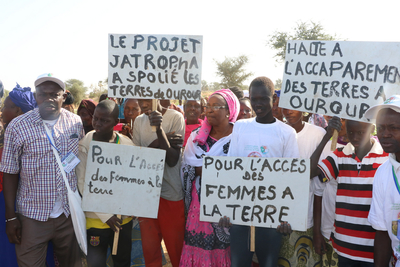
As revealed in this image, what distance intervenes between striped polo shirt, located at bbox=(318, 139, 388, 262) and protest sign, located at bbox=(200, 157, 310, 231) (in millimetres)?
386

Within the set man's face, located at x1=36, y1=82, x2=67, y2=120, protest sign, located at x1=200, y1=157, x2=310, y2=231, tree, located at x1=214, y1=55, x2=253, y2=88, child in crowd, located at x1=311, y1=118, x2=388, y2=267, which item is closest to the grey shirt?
protest sign, located at x1=200, y1=157, x2=310, y2=231

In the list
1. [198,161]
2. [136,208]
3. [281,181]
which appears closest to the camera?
[281,181]

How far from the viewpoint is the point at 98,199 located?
334cm

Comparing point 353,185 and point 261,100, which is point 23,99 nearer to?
point 261,100

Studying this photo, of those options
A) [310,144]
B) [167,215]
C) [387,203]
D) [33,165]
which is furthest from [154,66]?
[387,203]

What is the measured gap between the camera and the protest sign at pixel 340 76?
304cm

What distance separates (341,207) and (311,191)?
40cm

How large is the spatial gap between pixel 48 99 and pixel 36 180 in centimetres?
84

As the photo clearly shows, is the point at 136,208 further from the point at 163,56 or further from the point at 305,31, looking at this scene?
the point at 305,31

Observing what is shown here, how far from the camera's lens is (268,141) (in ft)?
Answer: 10.0

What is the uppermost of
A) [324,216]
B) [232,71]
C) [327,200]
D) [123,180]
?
[232,71]

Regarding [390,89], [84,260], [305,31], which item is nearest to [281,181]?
[390,89]

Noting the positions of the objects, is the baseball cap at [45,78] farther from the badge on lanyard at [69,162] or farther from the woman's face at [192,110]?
the woman's face at [192,110]

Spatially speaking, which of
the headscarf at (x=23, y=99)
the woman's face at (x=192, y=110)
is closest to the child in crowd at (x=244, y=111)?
the woman's face at (x=192, y=110)
